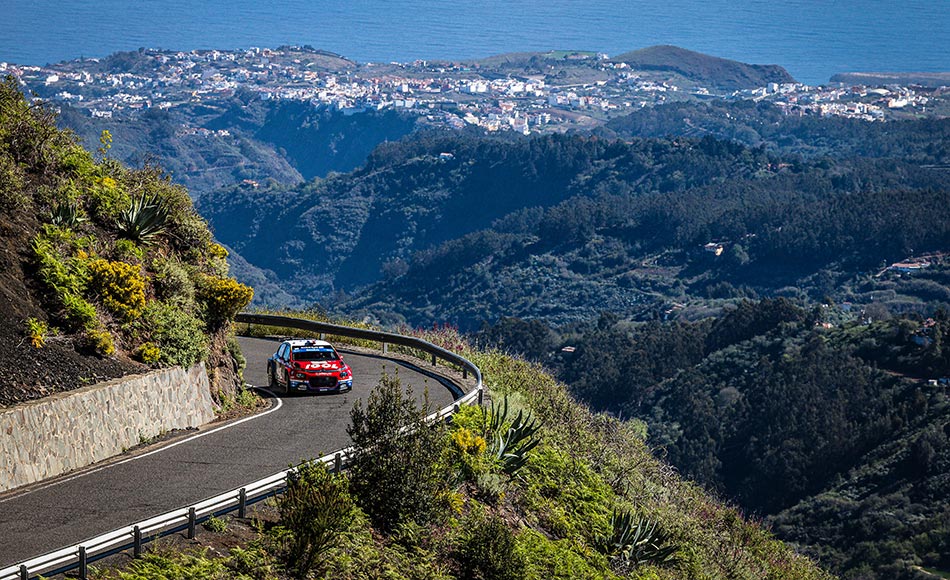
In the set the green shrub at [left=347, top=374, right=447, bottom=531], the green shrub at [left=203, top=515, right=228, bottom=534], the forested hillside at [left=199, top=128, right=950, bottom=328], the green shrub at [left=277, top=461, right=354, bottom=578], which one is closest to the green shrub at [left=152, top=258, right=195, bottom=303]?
the green shrub at [left=347, top=374, right=447, bottom=531]

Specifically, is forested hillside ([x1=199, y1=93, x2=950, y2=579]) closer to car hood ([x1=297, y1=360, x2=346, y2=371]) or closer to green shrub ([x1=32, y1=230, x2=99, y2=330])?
car hood ([x1=297, y1=360, x2=346, y2=371])

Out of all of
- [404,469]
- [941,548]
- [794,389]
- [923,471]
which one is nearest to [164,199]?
[404,469]

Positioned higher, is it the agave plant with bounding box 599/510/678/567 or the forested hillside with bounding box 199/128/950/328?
the agave plant with bounding box 599/510/678/567

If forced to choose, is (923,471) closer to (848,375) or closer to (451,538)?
(848,375)

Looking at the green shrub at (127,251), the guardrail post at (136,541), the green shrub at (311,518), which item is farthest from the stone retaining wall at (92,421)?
the green shrub at (311,518)

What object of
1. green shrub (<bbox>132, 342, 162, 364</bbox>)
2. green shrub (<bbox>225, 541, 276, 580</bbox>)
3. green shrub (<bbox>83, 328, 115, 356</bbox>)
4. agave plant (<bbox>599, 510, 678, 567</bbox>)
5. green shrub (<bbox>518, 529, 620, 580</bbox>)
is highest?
green shrub (<bbox>83, 328, 115, 356</bbox>)

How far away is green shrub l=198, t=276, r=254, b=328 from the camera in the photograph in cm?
1969

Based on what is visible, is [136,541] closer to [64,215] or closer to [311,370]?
[64,215]

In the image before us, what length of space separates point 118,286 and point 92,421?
291 cm

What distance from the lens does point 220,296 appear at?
19.7 m

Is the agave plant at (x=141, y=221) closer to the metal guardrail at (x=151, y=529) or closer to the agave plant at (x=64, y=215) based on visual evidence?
the agave plant at (x=64, y=215)

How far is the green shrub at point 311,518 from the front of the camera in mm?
11508

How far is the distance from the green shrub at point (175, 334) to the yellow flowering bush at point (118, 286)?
1.01ft

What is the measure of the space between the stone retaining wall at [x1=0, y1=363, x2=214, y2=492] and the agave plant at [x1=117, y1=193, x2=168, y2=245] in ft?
7.75
